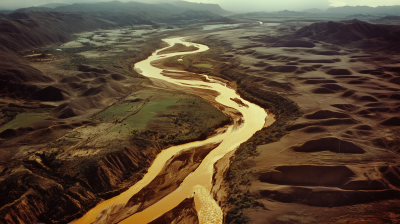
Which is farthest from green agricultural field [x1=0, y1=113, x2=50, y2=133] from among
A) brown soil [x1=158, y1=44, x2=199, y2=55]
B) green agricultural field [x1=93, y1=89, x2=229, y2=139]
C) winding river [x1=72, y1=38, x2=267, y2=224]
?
brown soil [x1=158, y1=44, x2=199, y2=55]

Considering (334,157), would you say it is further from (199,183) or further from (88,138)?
(88,138)

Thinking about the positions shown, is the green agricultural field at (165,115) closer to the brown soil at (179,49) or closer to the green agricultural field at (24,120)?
the green agricultural field at (24,120)

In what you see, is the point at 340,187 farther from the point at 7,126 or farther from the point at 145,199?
the point at 7,126

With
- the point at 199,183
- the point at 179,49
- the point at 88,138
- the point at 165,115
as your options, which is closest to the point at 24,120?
the point at 88,138

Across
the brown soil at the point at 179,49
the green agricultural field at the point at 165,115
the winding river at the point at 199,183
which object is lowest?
the winding river at the point at 199,183

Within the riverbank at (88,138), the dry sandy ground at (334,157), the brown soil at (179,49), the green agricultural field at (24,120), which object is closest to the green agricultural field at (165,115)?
the riverbank at (88,138)
